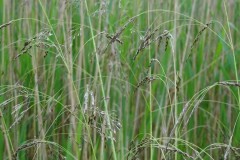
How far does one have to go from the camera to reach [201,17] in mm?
1991

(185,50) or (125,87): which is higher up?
(185,50)

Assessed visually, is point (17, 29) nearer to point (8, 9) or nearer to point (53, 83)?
point (8, 9)

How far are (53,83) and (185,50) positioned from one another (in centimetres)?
45

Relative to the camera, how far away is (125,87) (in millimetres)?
1562

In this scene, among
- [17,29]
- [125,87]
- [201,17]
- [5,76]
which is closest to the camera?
[125,87]

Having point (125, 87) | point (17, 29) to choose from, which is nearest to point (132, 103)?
point (125, 87)

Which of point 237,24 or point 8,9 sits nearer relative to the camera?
point 8,9

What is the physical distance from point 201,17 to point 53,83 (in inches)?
26.8

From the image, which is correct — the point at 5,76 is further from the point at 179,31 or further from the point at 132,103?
the point at 179,31

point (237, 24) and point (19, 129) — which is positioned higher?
point (237, 24)

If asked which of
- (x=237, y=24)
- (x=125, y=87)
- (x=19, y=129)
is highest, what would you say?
(x=237, y=24)

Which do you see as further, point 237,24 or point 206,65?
point 237,24

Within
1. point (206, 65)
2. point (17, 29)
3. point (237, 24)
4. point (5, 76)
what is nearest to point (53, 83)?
point (5, 76)

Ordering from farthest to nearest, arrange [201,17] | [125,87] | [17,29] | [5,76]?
[201,17] → [17,29] → [5,76] → [125,87]
